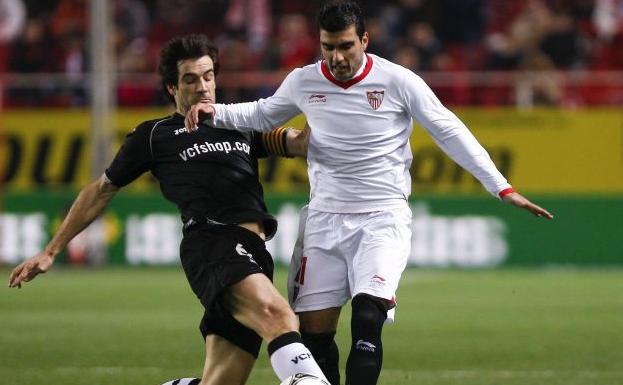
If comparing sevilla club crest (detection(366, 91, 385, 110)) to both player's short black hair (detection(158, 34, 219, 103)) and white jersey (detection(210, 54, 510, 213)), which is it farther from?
player's short black hair (detection(158, 34, 219, 103))

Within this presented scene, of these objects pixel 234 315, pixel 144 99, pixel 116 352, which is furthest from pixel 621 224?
pixel 234 315

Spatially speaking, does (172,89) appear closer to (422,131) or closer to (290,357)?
(290,357)

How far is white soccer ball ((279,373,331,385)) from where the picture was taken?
21.4 ft

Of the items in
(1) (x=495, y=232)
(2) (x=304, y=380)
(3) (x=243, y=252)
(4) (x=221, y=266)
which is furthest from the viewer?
(1) (x=495, y=232)

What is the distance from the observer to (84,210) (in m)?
7.71

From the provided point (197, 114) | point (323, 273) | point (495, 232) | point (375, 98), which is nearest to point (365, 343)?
point (323, 273)

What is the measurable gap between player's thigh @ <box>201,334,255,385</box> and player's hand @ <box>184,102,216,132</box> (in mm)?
1115

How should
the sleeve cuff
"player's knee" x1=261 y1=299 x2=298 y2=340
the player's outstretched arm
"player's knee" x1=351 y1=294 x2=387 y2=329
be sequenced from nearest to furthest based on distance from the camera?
"player's knee" x1=261 y1=299 x2=298 y2=340, "player's knee" x1=351 y1=294 x2=387 y2=329, the sleeve cuff, the player's outstretched arm

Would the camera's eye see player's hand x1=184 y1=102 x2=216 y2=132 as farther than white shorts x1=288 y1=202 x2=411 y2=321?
No

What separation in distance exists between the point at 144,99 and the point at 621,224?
731cm

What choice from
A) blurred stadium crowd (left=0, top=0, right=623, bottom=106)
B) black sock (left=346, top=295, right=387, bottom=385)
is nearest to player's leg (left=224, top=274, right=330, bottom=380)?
black sock (left=346, top=295, right=387, bottom=385)

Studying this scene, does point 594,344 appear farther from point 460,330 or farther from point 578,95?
point 578,95

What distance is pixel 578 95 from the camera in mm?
20859

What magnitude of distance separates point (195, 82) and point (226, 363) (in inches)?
59.6
